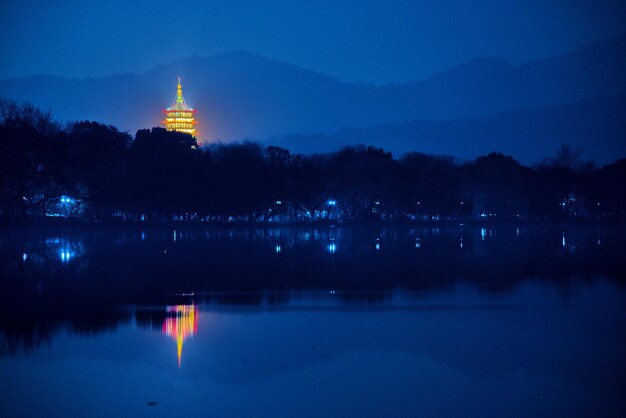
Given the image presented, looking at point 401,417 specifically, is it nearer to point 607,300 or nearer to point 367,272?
point 607,300

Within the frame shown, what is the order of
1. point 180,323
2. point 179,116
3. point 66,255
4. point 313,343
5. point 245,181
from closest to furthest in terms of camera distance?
point 313,343 → point 180,323 → point 66,255 → point 245,181 → point 179,116

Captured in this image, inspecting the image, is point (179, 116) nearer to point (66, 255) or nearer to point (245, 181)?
point (245, 181)

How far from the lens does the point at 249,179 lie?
88.8 metres

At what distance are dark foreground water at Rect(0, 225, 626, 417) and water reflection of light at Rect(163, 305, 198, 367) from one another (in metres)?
0.07

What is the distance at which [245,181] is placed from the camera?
8775 cm

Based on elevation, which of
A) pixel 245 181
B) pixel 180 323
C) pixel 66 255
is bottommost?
pixel 180 323

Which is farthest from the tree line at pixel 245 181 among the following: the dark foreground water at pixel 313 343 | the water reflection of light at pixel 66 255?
the dark foreground water at pixel 313 343

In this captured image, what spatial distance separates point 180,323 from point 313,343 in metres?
3.22

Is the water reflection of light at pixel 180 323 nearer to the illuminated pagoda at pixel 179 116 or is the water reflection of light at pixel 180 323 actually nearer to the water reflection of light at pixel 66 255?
the water reflection of light at pixel 66 255

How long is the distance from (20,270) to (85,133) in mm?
56307

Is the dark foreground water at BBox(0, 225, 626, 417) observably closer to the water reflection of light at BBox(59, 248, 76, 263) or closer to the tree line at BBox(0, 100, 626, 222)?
the water reflection of light at BBox(59, 248, 76, 263)

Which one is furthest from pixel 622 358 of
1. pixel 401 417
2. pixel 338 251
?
pixel 338 251

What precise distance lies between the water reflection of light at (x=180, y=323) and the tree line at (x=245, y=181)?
53.6 metres

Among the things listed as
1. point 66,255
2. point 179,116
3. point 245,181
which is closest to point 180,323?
point 66,255
